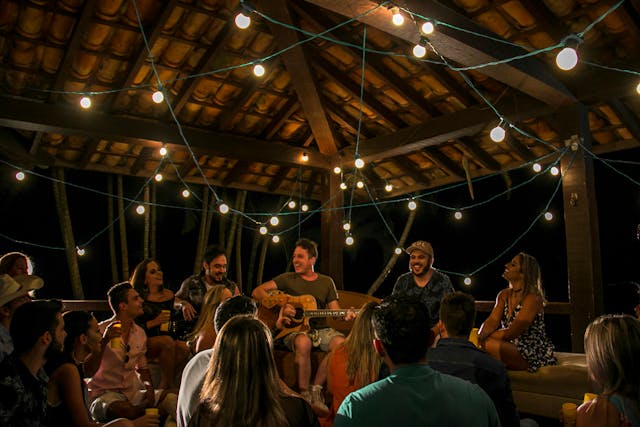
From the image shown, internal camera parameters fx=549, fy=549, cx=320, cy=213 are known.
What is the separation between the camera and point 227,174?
31.6 feet

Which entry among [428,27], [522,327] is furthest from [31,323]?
[428,27]

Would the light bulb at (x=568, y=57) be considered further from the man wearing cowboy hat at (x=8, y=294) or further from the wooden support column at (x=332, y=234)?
the wooden support column at (x=332, y=234)

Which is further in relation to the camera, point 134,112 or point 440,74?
point 134,112

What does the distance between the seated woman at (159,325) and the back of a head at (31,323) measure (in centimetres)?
229

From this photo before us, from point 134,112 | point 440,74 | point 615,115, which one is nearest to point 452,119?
point 440,74

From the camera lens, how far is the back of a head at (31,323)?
2.22 metres

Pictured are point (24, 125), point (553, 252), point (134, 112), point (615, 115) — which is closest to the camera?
point (24, 125)

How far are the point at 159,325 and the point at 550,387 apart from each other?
313cm

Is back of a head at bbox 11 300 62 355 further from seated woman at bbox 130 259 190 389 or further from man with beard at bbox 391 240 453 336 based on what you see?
man with beard at bbox 391 240 453 336

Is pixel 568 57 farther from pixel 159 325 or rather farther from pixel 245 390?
pixel 159 325

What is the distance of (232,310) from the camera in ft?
7.98

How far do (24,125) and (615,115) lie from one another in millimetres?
6774

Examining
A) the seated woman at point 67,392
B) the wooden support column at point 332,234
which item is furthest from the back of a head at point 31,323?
the wooden support column at point 332,234

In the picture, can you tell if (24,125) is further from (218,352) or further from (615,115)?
(615,115)
